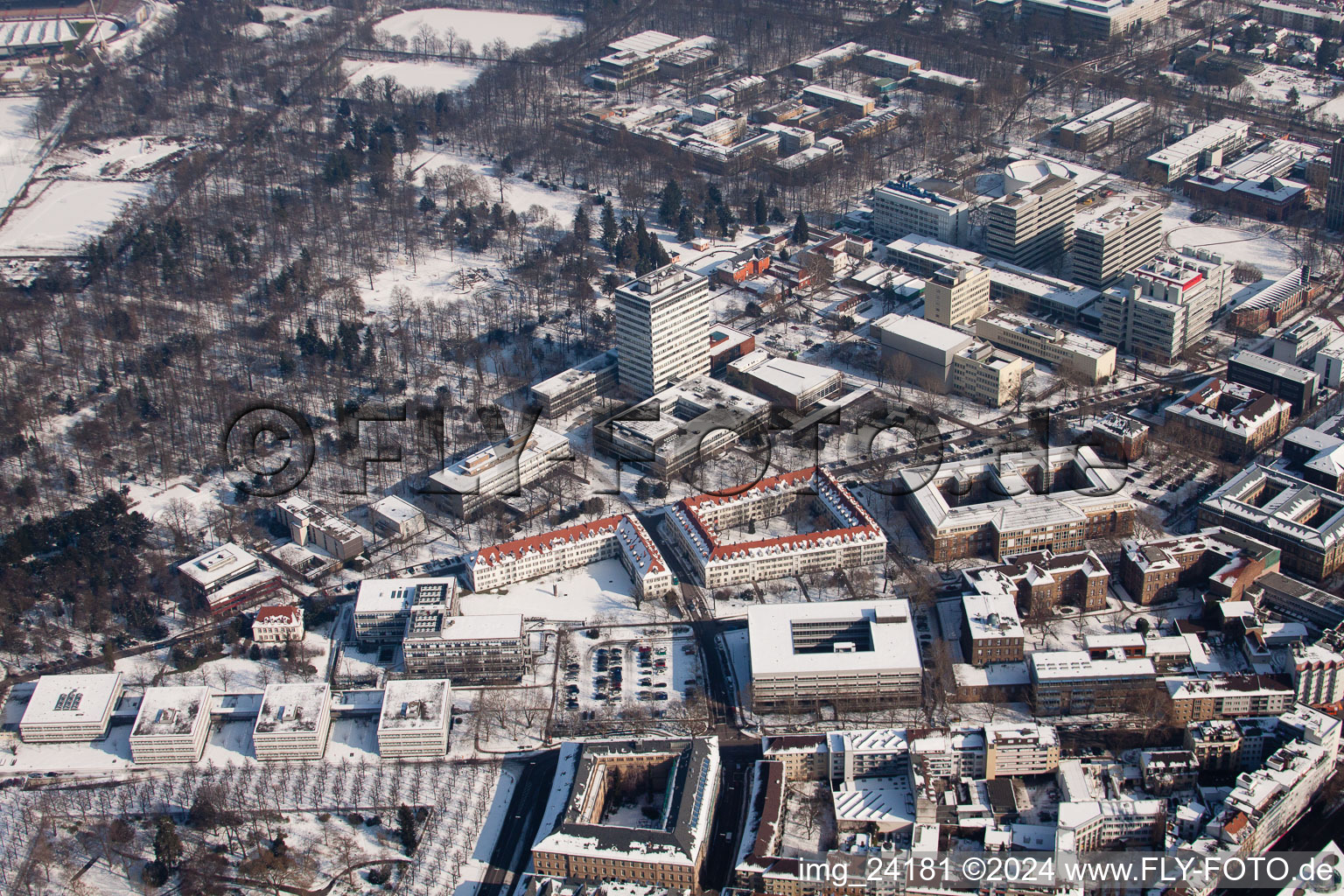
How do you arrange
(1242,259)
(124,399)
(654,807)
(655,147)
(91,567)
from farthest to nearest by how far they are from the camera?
(655,147) < (1242,259) < (124,399) < (91,567) < (654,807)

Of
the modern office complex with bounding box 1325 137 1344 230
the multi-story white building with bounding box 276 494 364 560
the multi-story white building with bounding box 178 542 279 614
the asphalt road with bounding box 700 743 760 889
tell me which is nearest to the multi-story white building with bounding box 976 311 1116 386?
the modern office complex with bounding box 1325 137 1344 230

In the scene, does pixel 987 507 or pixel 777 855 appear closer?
pixel 777 855

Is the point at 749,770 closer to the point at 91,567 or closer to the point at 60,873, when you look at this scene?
the point at 60,873

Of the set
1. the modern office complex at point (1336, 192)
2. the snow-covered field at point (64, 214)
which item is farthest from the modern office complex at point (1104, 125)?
the snow-covered field at point (64, 214)

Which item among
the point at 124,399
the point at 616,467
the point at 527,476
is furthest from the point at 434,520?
the point at 124,399

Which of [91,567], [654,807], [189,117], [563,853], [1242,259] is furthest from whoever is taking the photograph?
[189,117]

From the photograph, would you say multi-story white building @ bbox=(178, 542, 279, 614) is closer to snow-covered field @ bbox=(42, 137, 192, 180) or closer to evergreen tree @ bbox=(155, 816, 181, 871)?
evergreen tree @ bbox=(155, 816, 181, 871)
